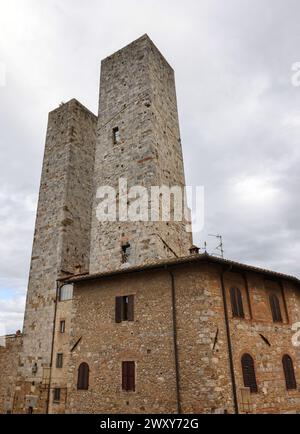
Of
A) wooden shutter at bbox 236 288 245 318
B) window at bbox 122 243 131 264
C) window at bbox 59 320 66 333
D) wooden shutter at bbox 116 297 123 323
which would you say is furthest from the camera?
window at bbox 59 320 66 333

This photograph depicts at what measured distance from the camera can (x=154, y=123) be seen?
19797mm

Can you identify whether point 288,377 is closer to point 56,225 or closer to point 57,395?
point 57,395

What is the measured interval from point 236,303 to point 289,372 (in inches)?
153

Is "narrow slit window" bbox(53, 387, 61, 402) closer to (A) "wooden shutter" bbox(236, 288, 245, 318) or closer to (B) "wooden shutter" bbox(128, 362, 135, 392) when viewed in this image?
(B) "wooden shutter" bbox(128, 362, 135, 392)

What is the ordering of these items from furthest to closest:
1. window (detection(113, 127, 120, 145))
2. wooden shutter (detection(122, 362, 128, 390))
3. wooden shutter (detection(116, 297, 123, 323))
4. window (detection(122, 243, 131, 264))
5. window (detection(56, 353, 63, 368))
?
1. window (detection(113, 127, 120, 145))
2. window (detection(122, 243, 131, 264))
3. window (detection(56, 353, 63, 368))
4. wooden shutter (detection(116, 297, 123, 323))
5. wooden shutter (detection(122, 362, 128, 390))

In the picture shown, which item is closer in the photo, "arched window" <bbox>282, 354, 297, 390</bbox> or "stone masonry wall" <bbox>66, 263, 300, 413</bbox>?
"stone masonry wall" <bbox>66, 263, 300, 413</bbox>

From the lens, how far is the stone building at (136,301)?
12.4m

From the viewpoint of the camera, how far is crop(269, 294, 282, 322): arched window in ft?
49.2

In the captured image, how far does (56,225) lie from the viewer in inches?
835

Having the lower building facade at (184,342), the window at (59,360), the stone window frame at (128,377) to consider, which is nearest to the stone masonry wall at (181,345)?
the lower building facade at (184,342)

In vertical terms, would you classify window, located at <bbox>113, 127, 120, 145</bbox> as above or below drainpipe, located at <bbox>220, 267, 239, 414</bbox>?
above

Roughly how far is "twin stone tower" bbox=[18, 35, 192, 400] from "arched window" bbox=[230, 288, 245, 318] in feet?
13.7

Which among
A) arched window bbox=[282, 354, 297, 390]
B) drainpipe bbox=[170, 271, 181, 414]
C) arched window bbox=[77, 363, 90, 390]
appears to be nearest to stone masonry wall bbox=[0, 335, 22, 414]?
→ arched window bbox=[77, 363, 90, 390]
